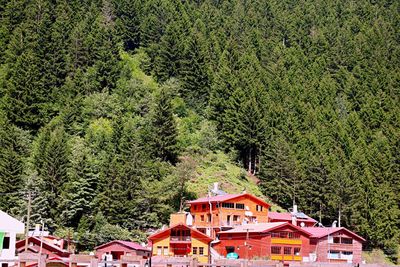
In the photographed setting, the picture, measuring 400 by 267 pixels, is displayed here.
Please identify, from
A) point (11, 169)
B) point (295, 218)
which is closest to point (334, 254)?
point (295, 218)

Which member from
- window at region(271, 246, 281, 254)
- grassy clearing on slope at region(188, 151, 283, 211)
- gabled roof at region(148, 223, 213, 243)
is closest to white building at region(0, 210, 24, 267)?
gabled roof at region(148, 223, 213, 243)

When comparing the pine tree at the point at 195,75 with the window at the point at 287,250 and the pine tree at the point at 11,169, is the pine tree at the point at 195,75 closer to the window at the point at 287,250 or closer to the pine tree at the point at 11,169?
the pine tree at the point at 11,169

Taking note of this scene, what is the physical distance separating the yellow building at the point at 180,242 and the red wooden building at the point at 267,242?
3.26 meters

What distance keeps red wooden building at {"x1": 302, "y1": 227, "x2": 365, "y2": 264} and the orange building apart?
22.4 feet

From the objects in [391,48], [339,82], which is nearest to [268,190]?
[339,82]

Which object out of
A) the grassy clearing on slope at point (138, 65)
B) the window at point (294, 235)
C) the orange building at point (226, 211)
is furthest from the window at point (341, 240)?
the grassy clearing on slope at point (138, 65)

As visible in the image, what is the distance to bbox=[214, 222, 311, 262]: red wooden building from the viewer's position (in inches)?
2608

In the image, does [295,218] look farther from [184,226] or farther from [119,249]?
[119,249]

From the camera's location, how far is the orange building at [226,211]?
74562 millimetres

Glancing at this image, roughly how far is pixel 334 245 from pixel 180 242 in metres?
19.5

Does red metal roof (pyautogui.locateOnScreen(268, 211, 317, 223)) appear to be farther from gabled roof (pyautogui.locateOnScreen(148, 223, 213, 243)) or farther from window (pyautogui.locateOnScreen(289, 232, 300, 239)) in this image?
gabled roof (pyautogui.locateOnScreen(148, 223, 213, 243))

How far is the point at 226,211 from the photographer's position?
75.0 metres

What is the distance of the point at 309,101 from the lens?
115062 millimetres

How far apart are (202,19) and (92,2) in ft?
80.4
